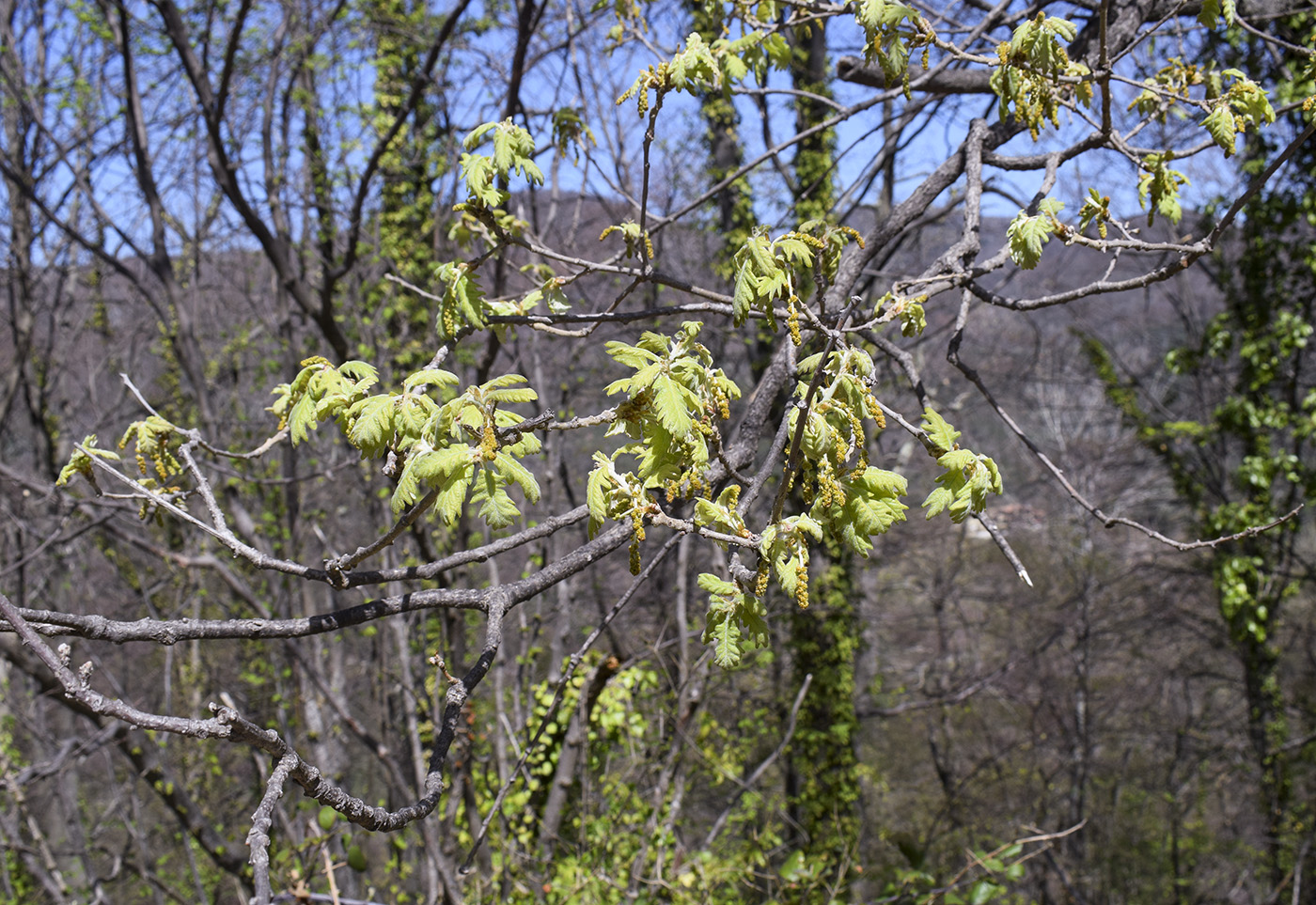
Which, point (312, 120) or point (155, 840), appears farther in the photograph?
point (155, 840)

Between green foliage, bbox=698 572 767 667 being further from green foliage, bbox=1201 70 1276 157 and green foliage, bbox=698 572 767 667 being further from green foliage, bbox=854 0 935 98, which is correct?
green foliage, bbox=1201 70 1276 157

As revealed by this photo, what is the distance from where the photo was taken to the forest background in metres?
1.43

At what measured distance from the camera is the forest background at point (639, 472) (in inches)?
56.4

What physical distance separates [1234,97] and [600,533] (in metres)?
2.17

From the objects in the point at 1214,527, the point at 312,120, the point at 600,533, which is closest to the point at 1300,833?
the point at 1214,527

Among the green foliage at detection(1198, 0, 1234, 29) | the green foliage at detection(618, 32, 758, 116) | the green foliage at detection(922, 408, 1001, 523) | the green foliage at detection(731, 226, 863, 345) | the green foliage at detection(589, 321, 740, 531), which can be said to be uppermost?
the green foliage at detection(1198, 0, 1234, 29)

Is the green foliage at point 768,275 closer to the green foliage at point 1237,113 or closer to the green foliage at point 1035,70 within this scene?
the green foliage at point 1035,70

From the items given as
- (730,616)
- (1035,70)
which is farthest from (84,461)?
(1035,70)

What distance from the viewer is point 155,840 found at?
15.2m

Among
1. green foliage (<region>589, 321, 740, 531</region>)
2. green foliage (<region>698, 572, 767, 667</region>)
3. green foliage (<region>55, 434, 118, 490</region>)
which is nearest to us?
green foliage (<region>589, 321, 740, 531</region>)

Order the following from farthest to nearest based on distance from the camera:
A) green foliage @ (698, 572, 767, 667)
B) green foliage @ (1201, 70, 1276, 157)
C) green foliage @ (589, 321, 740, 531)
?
green foliage @ (1201, 70, 1276, 157), green foliage @ (698, 572, 767, 667), green foliage @ (589, 321, 740, 531)

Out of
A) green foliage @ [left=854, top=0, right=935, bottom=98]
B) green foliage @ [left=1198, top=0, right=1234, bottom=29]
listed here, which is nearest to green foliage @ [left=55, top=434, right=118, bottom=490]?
green foliage @ [left=854, top=0, right=935, bottom=98]

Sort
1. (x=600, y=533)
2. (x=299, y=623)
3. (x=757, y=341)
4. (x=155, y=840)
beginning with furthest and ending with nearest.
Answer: (x=155, y=840) < (x=757, y=341) < (x=600, y=533) < (x=299, y=623)

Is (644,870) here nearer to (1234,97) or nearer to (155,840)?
(1234,97)
